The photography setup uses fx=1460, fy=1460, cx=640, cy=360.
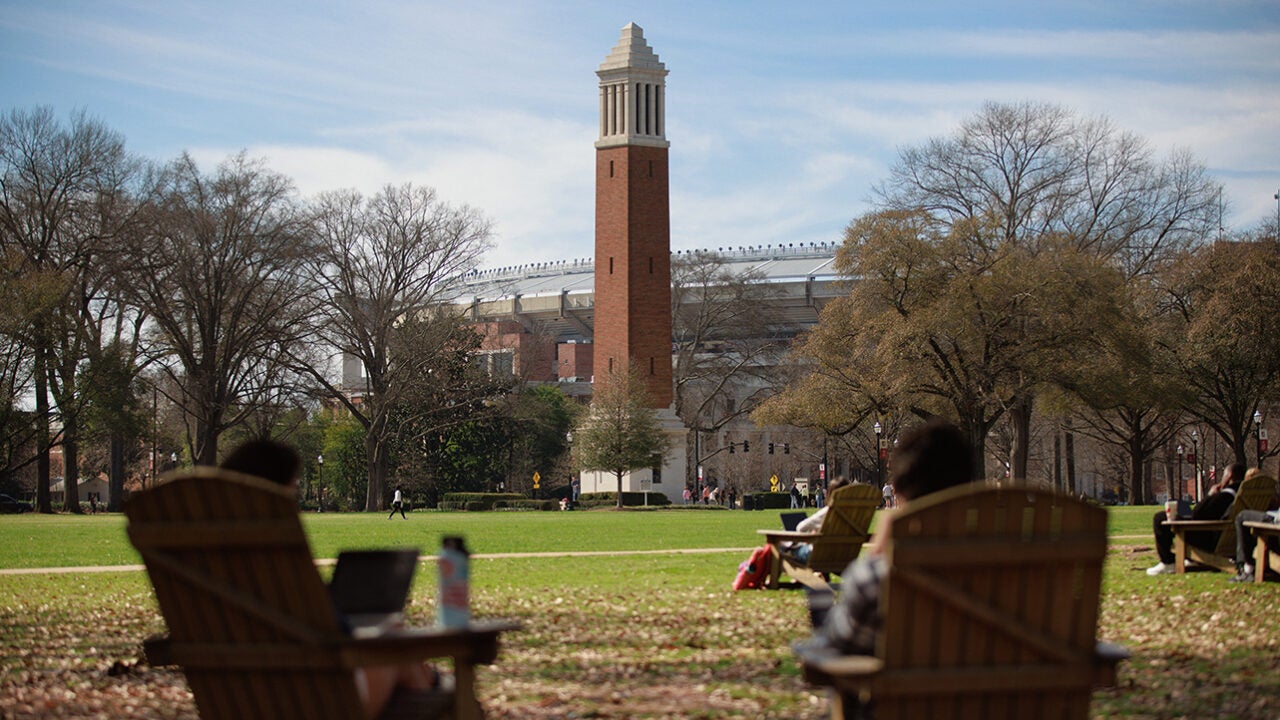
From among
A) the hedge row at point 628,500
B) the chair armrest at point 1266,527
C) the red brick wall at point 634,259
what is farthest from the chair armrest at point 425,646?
the red brick wall at point 634,259

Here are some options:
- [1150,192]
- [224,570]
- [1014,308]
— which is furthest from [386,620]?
[1150,192]

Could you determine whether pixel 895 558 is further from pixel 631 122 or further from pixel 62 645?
pixel 631 122

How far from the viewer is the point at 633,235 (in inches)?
2827

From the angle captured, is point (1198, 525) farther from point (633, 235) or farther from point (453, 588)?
point (633, 235)

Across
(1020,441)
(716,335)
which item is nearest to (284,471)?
(1020,441)

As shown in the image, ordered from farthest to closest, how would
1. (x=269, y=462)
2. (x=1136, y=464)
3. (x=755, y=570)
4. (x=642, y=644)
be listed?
(x=1136, y=464)
(x=755, y=570)
(x=642, y=644)
(x=269, y=462)

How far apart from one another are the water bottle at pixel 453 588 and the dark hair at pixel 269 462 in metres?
0.62

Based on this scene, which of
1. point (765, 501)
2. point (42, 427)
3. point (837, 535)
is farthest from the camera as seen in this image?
point (765, 501)

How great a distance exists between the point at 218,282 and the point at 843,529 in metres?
46.1

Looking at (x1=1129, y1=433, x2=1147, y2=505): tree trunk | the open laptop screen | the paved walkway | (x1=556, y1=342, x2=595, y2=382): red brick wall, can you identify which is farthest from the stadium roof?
the open laptop screen

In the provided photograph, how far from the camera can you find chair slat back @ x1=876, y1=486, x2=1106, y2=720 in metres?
4.12

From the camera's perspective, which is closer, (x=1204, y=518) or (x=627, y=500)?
(x=1204, y=518)

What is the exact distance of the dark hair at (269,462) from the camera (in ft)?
16.5

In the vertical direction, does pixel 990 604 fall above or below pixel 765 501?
above
